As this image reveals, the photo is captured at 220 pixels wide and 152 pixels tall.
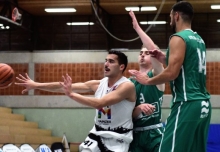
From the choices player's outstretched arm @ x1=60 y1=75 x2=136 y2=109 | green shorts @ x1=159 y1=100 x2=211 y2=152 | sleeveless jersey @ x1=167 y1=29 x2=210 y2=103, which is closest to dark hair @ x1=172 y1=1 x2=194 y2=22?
sleeveless jersey @ x1=167 y1=29 x2=210 y2=103

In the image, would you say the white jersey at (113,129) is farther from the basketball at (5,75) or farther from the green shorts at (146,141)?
the basketball at (5,75)

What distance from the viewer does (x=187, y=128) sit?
194 inches

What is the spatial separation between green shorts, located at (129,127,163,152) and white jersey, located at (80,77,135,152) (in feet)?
0.56

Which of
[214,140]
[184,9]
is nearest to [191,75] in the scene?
[184,9]

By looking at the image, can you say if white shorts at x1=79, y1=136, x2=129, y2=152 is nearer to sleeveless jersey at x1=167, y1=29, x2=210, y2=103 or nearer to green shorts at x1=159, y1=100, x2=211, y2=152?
green shorts at x1=159, y1=100, x2=211, y2=152

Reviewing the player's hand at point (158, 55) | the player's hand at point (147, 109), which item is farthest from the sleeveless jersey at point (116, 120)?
the player's hand at point (158, 55)

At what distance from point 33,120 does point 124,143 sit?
1023 cm

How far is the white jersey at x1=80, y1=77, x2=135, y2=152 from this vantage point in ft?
19.9

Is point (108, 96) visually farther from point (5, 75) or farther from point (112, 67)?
point (5, 75)

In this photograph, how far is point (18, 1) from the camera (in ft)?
49.0

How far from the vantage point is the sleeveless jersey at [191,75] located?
4.98 meters

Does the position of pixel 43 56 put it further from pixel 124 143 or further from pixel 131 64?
pixel 124 143

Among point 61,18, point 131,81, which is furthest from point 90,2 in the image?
point 131,81

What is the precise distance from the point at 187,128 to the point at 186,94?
307 mm
